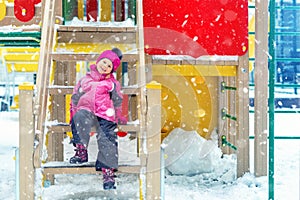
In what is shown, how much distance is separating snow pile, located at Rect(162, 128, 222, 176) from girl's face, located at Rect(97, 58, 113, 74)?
190 cm

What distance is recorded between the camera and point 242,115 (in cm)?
525

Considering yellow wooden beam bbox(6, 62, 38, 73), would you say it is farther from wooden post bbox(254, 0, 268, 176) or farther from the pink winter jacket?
the pink winter jacket

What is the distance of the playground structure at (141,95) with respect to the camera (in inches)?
136

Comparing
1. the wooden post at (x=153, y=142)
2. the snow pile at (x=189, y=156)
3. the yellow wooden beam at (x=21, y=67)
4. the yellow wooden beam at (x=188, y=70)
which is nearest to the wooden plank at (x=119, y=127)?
the wooden post at (x=153, y=142)

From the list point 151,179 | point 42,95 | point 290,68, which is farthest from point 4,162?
point 290,68

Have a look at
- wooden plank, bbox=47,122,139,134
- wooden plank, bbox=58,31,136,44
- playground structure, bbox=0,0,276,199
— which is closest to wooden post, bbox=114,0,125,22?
playground structure, bbox=0,0,276,199

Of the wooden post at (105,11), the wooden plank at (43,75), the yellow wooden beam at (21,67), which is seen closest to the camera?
the wooden plank at (43,75)

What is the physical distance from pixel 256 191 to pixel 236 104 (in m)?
1.16

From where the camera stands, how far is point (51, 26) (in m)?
4.21

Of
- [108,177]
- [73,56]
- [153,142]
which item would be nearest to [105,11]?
[73,56]

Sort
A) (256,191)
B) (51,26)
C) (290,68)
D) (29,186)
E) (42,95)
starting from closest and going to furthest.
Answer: (29,186) < (42,95) < (51,26) < (256,191) < (290,68)

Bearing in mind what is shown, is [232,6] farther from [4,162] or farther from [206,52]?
[4,162]

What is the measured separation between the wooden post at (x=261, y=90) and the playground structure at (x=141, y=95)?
0.46 ft

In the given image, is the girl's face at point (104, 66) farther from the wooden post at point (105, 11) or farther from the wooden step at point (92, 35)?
the wooden post at point (105, 11)
